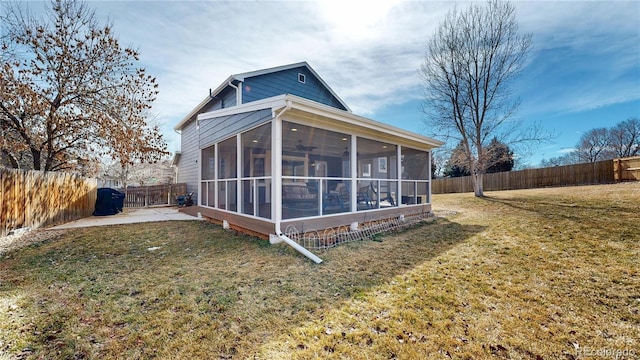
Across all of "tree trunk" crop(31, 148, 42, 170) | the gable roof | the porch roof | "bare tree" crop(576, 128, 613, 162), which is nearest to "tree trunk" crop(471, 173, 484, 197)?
the porch roof

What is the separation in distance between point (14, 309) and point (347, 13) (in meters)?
8.50

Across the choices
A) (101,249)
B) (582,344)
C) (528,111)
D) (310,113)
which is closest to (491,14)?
(528,111)

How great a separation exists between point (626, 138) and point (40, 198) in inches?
1816

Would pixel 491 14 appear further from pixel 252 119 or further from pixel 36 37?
pixel 36 37

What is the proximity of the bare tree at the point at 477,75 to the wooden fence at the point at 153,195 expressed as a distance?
16.0 meters

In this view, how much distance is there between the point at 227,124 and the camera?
707 centimetres

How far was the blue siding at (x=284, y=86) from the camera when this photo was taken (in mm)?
10284

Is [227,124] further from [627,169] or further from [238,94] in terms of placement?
[627,169]

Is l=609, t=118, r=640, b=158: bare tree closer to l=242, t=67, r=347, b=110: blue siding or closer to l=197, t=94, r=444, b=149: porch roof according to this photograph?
l=242, t=67, r=347, b=110: blue siding

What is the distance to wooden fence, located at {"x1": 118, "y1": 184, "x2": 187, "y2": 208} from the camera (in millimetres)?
14266

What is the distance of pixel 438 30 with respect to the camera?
1436 cm

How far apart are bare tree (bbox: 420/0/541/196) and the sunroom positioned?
6.85 meters

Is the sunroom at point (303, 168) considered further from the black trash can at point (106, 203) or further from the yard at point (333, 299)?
the black trash can at point (106, 203)

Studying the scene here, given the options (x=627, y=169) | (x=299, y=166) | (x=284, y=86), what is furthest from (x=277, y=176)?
(x=627, y=169)
